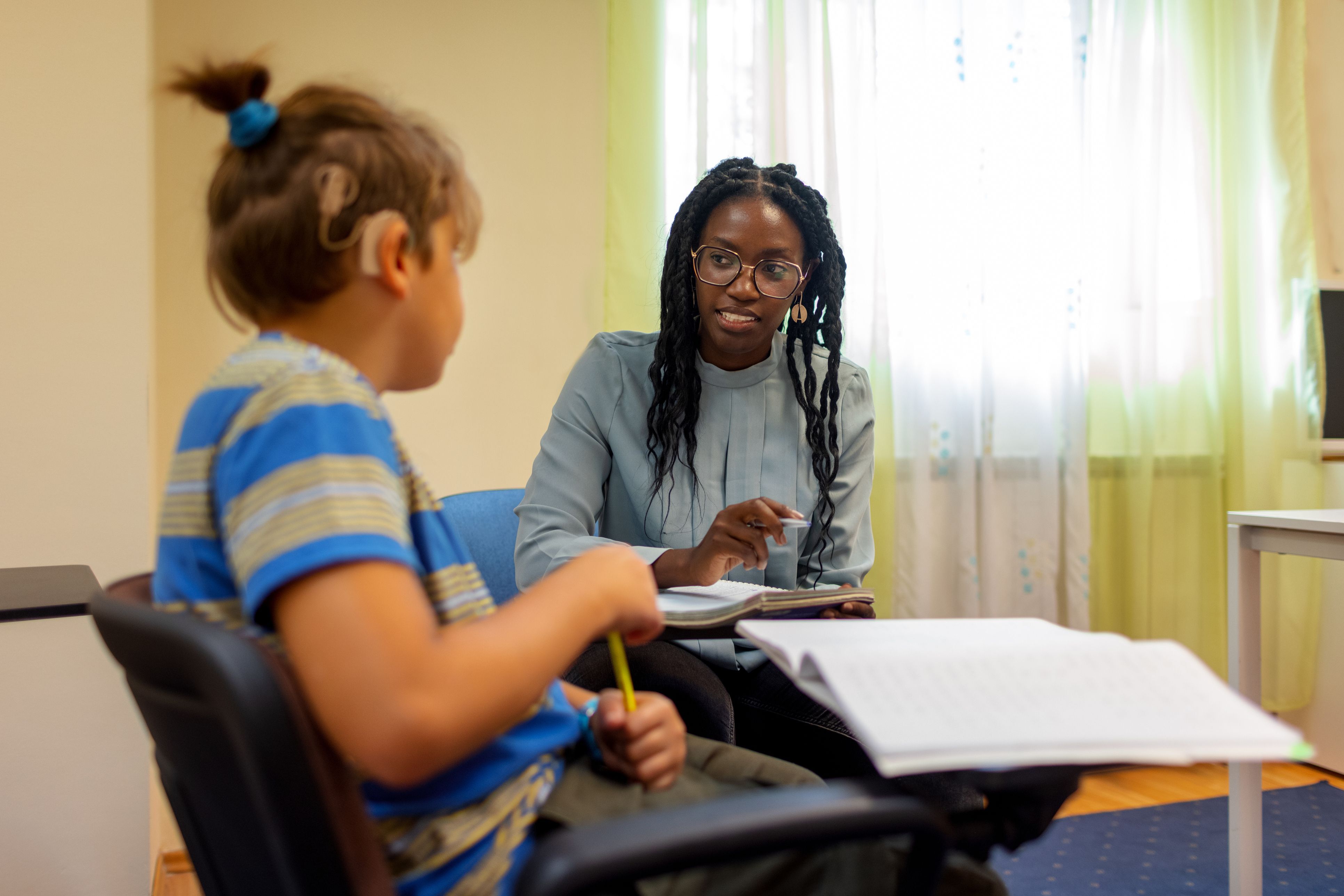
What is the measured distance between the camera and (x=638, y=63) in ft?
7.57

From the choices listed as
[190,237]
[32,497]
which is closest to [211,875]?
[32,497]

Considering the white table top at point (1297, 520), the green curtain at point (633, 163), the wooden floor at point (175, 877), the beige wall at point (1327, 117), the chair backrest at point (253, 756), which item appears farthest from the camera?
the beige wall at point (1327, 117)

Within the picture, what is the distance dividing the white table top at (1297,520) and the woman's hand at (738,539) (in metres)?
0.90

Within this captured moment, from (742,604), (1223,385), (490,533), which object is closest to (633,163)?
(490,533)

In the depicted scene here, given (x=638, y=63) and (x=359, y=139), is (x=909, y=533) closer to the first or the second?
(x=638, y=63)

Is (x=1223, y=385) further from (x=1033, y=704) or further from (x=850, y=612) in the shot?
(x=1033, y=704)

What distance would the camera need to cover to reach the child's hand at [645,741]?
68cm

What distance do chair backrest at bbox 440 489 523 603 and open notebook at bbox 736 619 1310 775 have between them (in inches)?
34.3

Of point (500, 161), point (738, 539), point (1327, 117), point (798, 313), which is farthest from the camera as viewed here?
point (1327, 117)

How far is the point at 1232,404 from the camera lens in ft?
9.14

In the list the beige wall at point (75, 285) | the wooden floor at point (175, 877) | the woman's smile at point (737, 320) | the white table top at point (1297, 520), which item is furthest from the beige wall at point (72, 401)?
the white table top at point (1297, 520)

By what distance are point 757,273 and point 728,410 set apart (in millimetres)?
235

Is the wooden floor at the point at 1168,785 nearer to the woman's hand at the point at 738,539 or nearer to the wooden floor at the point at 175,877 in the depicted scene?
the woman's hand at the point at 738,539

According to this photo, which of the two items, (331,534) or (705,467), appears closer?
(331,534)
